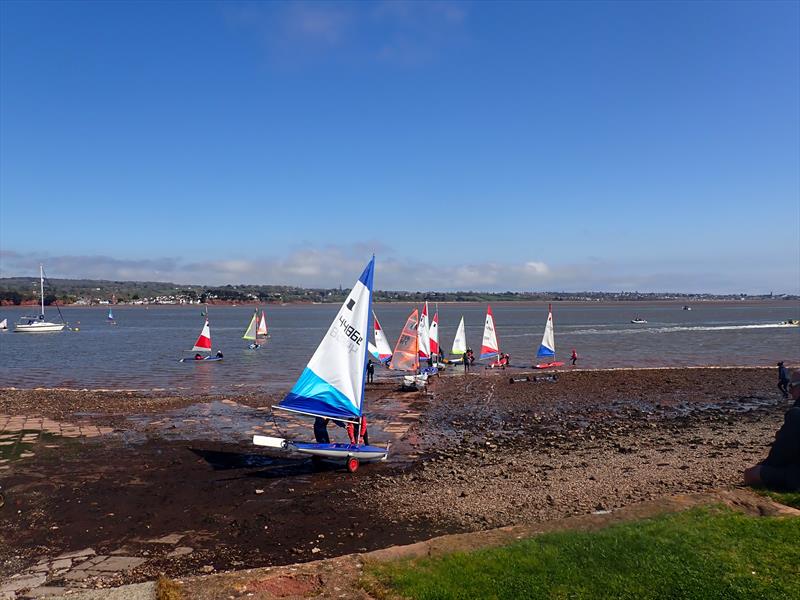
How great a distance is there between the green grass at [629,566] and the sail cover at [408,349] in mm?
27478

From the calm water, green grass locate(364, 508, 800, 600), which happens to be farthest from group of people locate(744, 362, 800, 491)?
the calm water

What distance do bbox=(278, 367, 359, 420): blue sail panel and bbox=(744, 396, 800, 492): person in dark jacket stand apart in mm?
12652

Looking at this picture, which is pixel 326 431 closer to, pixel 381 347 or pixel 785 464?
pixel 785 464

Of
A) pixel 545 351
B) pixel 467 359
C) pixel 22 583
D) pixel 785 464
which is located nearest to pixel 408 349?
pixel 467 359

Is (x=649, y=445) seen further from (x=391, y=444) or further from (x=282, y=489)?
(x=282, y=489)

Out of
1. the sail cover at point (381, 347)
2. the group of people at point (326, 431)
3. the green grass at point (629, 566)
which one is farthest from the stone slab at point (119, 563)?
the sail cover at point (381, 347)

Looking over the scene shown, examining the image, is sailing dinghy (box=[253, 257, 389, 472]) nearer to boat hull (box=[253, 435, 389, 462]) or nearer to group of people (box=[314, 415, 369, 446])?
boat hull (box=[253, 435, 389, 462])

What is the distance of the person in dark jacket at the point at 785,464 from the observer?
5527 mm

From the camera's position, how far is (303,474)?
17.1m

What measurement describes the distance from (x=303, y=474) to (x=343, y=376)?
2870mm

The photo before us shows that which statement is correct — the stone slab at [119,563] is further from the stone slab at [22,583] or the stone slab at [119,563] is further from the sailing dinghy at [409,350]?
the sailing dinghy at [409,350]

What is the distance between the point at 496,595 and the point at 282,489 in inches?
363

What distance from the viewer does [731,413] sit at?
86.5 feet

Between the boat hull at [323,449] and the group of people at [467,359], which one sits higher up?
the boat hull at [323,449]
